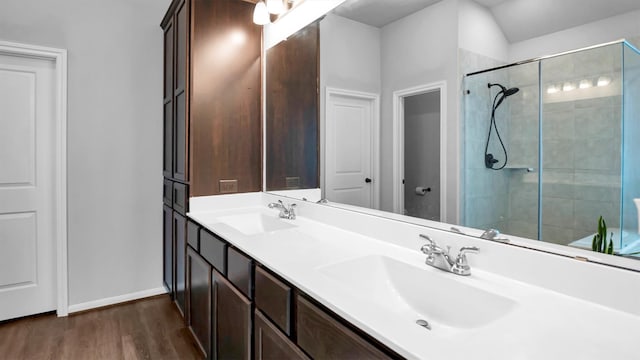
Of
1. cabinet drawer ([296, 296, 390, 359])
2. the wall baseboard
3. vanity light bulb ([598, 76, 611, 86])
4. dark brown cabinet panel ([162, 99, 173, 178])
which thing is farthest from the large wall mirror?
the wall baseboard

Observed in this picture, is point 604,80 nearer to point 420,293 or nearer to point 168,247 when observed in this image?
→ point 420,293

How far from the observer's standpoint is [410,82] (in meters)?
1.39

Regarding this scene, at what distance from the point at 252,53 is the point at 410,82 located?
139 centimetres

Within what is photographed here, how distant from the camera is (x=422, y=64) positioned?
1.33 metres

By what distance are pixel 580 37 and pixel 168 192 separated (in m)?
2.63

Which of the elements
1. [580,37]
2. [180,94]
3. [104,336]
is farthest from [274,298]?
[104,336]

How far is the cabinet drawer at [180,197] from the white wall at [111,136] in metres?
0.49

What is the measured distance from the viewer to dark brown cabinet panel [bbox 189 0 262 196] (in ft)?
7.11

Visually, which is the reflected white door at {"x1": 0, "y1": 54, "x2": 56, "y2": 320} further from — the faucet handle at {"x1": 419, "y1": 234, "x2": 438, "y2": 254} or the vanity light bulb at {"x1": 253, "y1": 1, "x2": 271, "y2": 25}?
the faucet handle at {"x1": 419, "y1": 234, "x2": 438, "y2": 254}

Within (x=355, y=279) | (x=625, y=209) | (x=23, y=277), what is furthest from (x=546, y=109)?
(x=23, y=277)

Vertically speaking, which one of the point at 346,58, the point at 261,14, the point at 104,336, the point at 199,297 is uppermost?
the point at 261,14

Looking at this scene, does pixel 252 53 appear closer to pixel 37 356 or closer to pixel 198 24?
pixel 198 24

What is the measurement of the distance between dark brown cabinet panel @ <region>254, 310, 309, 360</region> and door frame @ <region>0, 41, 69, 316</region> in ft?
6.82

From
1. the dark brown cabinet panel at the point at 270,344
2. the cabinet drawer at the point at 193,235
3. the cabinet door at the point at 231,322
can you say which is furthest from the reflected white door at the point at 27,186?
the dark brown cabinet panel at the point at 270,344
